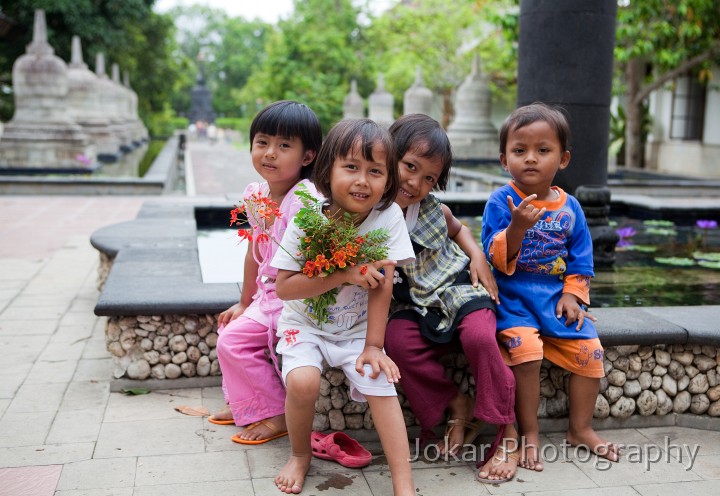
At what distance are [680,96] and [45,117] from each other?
14.6 meters

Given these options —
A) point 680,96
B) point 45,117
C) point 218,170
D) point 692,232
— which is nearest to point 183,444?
point 692,232

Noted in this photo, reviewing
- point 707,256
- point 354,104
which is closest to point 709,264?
point 707,256

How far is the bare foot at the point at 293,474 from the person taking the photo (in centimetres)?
274

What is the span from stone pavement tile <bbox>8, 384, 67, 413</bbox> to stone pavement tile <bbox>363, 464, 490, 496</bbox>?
153 centimetres

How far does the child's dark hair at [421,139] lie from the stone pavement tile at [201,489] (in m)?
1.34

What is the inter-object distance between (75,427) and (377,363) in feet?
4.53

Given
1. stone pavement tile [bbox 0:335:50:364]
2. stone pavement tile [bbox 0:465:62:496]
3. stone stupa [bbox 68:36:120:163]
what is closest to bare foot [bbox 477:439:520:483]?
stone pavement tile [bbox 0:465:62:496]

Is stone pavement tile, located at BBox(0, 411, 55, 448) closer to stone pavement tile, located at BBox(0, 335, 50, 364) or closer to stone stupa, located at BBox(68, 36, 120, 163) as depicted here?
stone pavement tile, located at BBox(0, 335, 50, 364)

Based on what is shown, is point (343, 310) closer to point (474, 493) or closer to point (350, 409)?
point (350, 409)

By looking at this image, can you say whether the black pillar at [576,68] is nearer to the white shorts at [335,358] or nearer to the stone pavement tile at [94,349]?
the white shorts at [335,358]

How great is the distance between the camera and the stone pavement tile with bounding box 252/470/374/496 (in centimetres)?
275

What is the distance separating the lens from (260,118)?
127 inches

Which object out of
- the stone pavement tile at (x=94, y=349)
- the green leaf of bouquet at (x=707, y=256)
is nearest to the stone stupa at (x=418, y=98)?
the green leaf of bouquet at (x=707, y=256)

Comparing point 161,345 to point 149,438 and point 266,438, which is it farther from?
point 266,438
